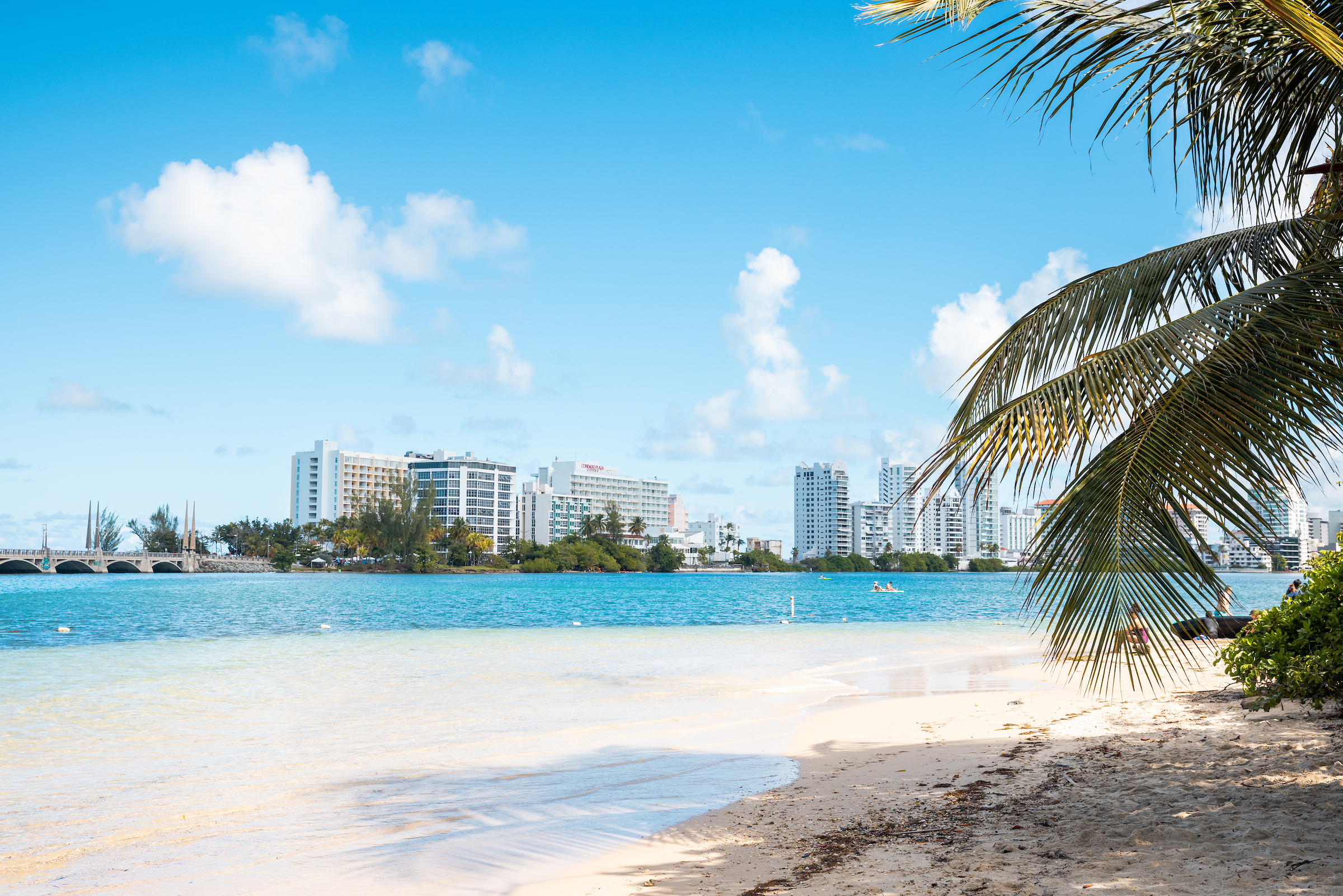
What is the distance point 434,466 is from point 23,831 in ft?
590

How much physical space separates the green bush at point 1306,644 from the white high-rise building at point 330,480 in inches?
7320

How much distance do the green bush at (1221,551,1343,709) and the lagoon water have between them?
12.1ft

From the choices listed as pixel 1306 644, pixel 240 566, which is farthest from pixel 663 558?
pixel 1306 644

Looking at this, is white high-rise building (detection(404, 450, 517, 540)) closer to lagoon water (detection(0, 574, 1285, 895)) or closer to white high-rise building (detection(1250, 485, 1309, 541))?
lagoon water (detection(0, 574, 1285, 895))

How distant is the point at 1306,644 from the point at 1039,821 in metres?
2.69

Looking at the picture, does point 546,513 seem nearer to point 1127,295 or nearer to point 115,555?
point 115,555

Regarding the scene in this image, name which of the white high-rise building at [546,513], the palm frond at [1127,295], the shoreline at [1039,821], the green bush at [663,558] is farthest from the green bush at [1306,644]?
the white high-rise building at [546,513]

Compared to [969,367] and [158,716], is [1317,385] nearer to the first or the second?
[969,367]

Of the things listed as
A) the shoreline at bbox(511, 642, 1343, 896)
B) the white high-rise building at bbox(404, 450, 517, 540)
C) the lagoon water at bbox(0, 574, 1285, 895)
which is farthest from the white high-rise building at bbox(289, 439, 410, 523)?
the shoreline at bbox(511, 642, 1343, 896)

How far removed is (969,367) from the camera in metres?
4.91

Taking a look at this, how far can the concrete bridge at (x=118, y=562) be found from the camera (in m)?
126

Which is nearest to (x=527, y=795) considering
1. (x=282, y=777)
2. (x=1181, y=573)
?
(x=282, y=777)

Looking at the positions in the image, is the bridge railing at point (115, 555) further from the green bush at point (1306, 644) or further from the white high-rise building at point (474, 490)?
the green bush at point (1306, 644)

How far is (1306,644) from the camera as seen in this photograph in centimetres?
675
